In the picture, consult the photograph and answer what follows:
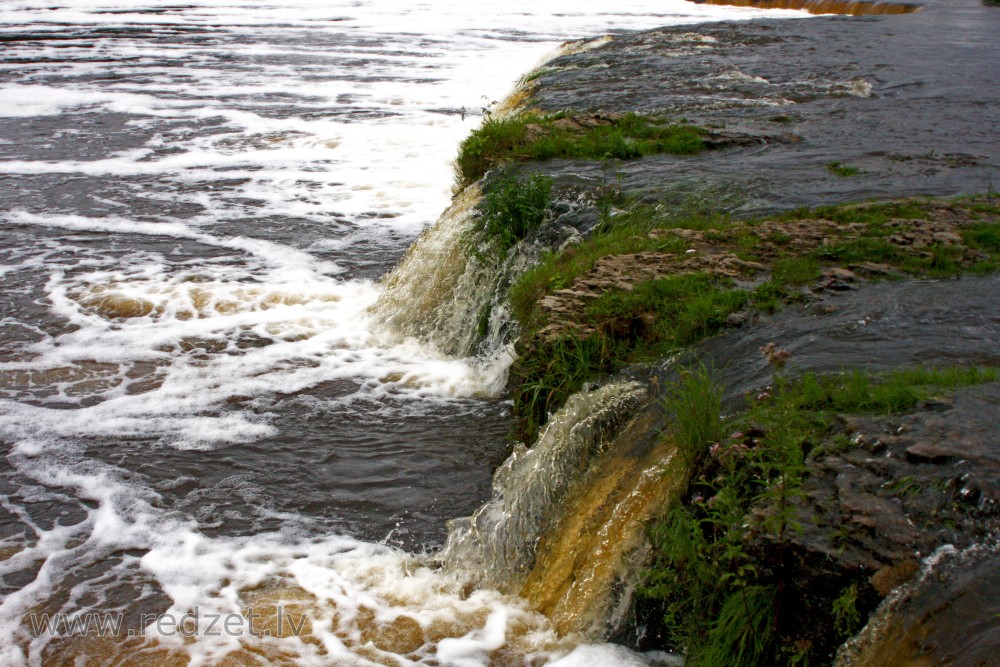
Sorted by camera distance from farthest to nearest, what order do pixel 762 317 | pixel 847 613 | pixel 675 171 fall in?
pixel 675 171, pixel 762 317, pixel 847 613

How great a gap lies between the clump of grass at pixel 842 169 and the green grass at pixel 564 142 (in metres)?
1.35

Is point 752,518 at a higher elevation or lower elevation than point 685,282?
lower

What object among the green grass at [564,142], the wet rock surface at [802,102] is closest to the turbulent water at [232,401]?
the green grass at [564,142]

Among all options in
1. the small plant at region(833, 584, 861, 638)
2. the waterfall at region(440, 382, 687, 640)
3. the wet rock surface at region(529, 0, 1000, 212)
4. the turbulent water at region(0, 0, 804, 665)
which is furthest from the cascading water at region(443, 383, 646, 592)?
the wet rock surface at region(529, 0, 1000, 212)

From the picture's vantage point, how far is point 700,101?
11.6 meters

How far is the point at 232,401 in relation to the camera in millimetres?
7035

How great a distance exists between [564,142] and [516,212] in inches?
65.5

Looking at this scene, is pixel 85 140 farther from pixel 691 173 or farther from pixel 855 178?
pixel 855 178

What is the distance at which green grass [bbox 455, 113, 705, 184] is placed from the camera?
916 cm

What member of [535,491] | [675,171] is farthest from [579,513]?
[675,171]

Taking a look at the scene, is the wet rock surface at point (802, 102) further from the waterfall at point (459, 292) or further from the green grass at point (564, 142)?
the waterfall at point (459, 292)

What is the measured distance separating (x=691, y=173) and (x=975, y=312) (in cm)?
355

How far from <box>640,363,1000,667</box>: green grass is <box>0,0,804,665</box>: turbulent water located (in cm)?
60

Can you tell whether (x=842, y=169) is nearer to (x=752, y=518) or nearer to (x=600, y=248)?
(x=600, y=248)
